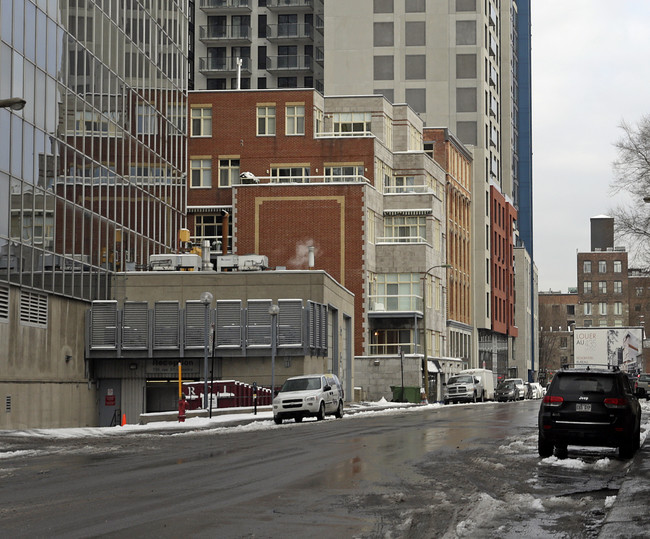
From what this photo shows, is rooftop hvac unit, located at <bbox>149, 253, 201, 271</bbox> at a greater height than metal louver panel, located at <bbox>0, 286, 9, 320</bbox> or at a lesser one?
Answer: greater

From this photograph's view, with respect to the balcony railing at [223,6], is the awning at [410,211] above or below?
below

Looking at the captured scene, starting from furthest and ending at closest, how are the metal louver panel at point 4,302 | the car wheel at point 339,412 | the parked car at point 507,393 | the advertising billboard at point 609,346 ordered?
the advertising billboard at point 609,346
the parked car at point 507,393
the car wheel at point 339,412
the metal louver panel at point 4,302

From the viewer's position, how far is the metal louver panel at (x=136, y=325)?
55531 mm

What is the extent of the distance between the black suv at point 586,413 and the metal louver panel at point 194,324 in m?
35.0

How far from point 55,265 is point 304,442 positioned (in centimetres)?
2285

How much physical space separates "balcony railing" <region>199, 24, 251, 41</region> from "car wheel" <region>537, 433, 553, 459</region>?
3812 inches

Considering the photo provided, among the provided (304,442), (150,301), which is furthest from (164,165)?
(304,442)

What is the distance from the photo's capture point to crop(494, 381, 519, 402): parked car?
3130 inches

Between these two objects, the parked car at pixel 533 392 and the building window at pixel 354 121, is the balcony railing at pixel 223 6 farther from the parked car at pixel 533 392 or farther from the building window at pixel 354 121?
the parked car at pixel 533 392

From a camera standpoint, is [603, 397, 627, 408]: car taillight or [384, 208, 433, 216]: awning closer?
[603, 397, 627, 408]: car taillight

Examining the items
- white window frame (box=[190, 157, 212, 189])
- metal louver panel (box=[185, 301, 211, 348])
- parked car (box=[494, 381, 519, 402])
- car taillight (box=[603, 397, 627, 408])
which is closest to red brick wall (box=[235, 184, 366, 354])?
white window frame (box=[190, 157, 212, 189])

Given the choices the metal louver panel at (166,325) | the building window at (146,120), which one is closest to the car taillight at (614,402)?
the metal louver panel at (166,325)

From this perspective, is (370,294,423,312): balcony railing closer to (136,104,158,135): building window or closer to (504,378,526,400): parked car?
(504,378,526,400): parked car

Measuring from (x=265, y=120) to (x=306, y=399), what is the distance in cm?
4987
